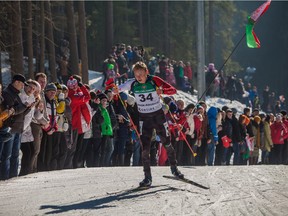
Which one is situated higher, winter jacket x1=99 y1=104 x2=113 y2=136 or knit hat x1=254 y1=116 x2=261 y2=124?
knit hat x1=254 y1=116 x2=261 y2=124

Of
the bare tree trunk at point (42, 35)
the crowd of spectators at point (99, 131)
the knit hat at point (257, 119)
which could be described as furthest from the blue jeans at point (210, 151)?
the bare tree trunk at point (42, 35)

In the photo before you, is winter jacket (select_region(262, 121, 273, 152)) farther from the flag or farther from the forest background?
the flag

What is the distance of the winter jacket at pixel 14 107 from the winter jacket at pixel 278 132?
1242 centimetres

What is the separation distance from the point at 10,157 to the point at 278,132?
12546 millimetres

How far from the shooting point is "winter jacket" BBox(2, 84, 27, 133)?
34.2 ft

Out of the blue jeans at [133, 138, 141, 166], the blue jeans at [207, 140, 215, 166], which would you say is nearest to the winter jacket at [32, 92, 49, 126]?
the blue jeans at [133, 138, 141, 166]

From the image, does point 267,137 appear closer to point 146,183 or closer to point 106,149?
point 106,149

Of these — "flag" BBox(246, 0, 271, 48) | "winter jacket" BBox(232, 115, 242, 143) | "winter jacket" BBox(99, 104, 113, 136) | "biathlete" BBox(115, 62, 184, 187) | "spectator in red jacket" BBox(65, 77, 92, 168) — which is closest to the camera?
"biathlete" BBox(115, 62, 184, 187)

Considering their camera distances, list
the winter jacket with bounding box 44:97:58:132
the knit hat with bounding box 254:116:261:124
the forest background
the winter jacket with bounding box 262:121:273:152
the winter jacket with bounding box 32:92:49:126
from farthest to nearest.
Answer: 1. the forest background
2. the winter jacket with bounding box 262:121:273:152
3. the knit hat with bounding box 254:116:261:124
4. the winter jacket with bounding box 44:97:58:132
5. the winter jacket with bounding box 32:92:49:126

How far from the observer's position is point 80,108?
43.5ft

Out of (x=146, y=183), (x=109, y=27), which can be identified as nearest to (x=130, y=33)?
(x=109, y=27)

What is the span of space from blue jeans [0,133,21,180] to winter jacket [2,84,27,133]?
16 centimetres

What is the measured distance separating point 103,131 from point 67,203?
594 cm

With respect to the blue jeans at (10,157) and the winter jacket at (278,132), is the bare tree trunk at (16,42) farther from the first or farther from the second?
the winter jacket at (278,132)
